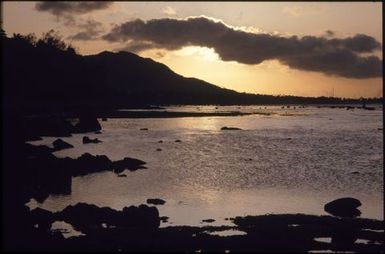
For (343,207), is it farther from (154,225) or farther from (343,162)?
(343,162)

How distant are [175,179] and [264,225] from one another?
26.6m

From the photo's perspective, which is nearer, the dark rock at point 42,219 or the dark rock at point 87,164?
the dark rock at point 42,219

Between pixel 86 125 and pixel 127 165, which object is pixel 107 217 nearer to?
pixel 127 165

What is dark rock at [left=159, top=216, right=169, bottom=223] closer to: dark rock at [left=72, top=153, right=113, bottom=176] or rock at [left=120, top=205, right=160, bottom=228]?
rock at [left=120, top=205, right=160, bottom=228]

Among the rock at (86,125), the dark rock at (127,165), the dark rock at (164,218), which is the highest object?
the rock at (86,125)

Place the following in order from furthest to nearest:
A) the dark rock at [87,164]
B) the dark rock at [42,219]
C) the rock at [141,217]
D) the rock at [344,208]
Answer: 1. the dark rock at [87,164]
2. the rock at [344,208]
3. the rock at [141,217]
4. the dark rock at [42,219]

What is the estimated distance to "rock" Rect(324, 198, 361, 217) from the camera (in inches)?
1501

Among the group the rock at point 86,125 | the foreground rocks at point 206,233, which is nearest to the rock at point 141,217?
the foreground rocks at point 206,233

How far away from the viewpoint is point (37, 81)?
102312mm

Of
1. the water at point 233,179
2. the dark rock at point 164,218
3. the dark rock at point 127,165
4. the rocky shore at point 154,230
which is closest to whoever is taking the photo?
the rocky shore at point 154,230

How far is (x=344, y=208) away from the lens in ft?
126

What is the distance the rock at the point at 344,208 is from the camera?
125 feet

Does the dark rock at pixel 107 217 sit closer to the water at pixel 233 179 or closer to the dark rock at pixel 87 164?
the water at pixel 233 179

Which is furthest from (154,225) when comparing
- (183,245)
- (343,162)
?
(343,162)
